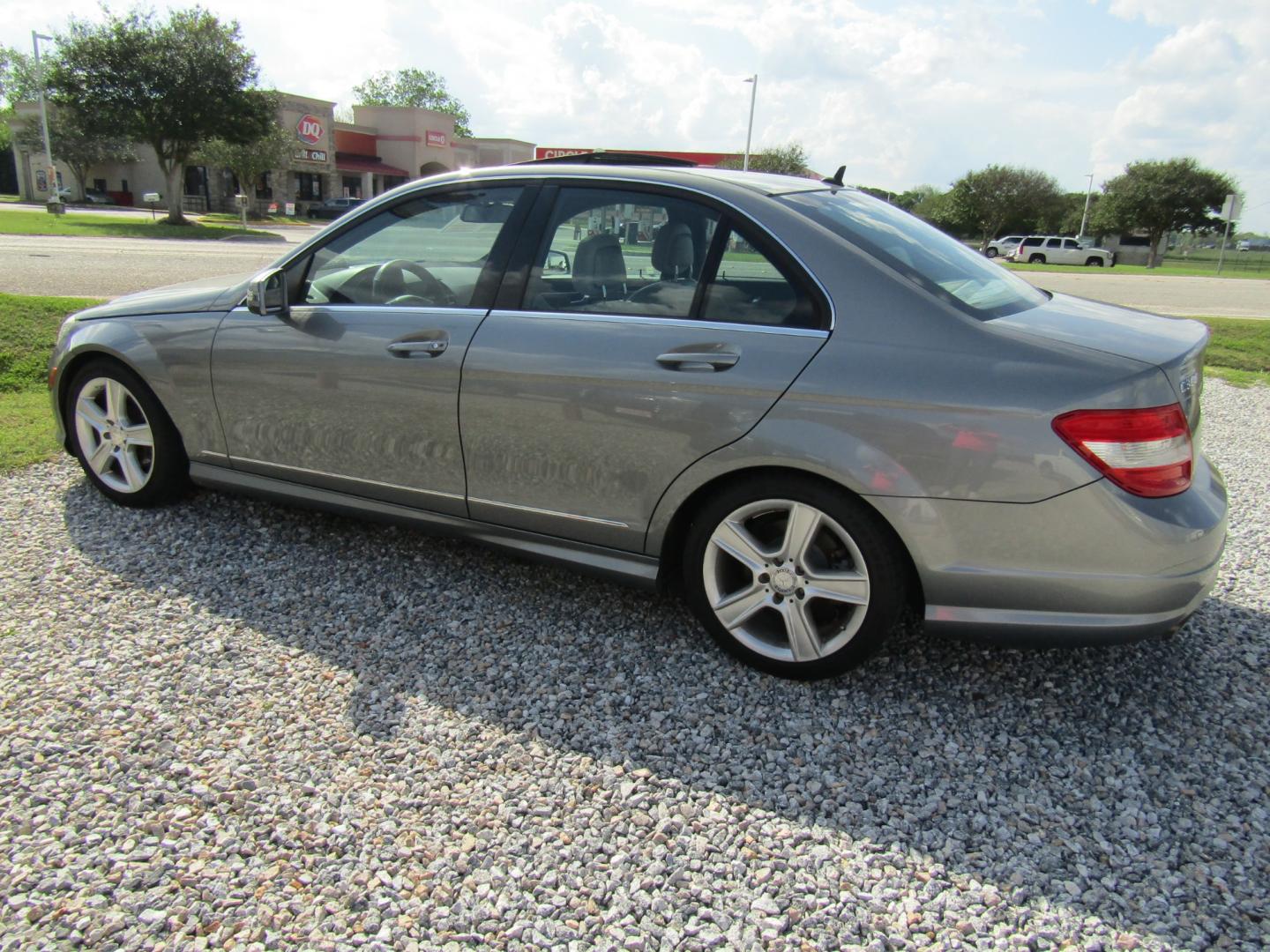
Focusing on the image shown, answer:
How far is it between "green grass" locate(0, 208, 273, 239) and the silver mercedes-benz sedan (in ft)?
80.9

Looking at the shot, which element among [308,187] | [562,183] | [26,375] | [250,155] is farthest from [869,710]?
[308,187]

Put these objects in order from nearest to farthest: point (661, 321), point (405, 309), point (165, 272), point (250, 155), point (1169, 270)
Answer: point (661, 321), point (405, 309), point (165, 272), point (250, 155), point (1169, 270)

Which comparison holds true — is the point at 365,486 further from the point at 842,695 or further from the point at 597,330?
the point at 842,695

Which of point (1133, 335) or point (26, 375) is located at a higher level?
point (1133, 335)

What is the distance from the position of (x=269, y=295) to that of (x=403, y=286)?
62 centimetres

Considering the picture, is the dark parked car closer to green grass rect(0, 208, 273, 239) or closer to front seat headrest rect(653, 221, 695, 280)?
green grass rect(0, 208, 273, 239)

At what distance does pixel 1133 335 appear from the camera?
284 cm

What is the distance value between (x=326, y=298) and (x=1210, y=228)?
6764 centimetres

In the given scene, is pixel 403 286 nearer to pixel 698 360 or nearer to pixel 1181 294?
pixel 698 360

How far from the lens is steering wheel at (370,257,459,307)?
3553 millimetres

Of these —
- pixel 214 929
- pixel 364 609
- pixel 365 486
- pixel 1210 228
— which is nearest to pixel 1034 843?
pixel 214 929

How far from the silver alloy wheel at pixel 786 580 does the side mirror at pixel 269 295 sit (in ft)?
7.05

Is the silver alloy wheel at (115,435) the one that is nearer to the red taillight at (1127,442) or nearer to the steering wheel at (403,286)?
the steering wheel at (403,286)

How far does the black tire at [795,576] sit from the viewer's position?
2.83 m
